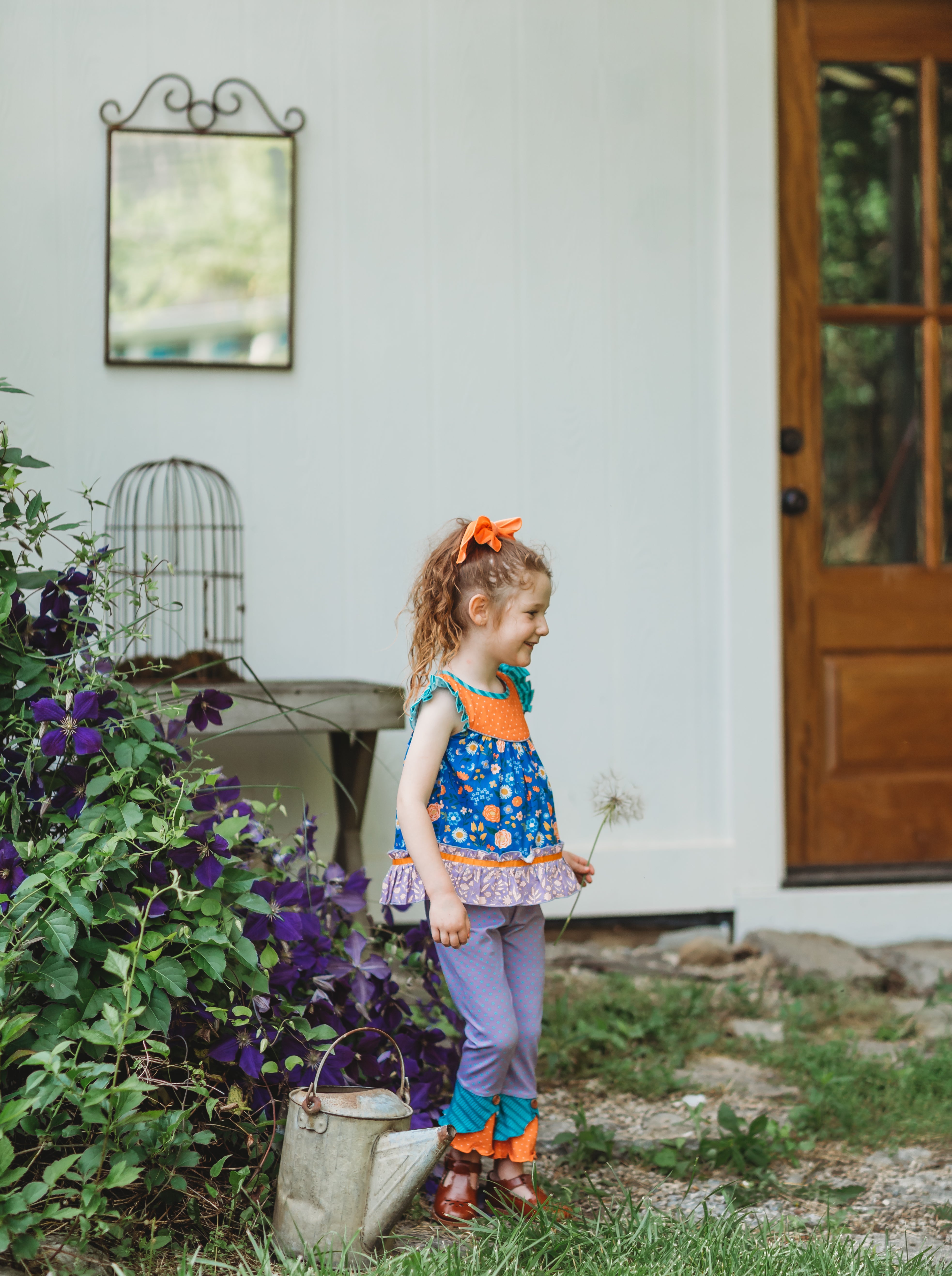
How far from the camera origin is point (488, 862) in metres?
1.68

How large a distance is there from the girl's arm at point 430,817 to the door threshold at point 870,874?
1.79m

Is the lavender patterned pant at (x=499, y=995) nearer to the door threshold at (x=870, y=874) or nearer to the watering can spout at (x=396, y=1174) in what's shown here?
the watering can spout at (x=396, y=1174)

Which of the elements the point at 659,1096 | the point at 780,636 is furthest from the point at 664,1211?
the point at 780,636

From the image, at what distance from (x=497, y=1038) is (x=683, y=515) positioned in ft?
5.98

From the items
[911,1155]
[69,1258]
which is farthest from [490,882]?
[911,1155]

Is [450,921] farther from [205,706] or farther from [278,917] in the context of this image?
[205,706]

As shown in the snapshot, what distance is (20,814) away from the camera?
1.59 m

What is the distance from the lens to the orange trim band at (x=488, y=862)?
168cm

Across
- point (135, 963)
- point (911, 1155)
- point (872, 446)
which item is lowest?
point (911, 1155)

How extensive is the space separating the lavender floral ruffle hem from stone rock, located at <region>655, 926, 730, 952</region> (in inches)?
58.3

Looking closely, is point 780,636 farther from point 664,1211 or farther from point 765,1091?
point 664,1211

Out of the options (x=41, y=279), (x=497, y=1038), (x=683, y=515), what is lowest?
(x=497, y=1038)

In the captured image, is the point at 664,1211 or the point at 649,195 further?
the point at 649,195

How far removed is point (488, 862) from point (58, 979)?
0.58 meters
